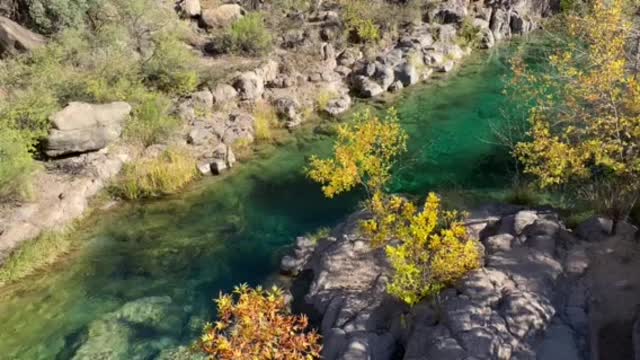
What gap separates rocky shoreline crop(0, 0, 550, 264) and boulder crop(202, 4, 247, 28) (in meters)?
0.17

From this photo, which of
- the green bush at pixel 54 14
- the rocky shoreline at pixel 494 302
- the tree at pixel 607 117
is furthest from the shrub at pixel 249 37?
the tree at pixel 607 117

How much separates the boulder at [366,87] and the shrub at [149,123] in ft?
25.7

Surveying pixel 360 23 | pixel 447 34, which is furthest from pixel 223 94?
pixel 447 34

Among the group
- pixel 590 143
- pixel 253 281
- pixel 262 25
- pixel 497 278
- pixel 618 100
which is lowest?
pixel 253 281

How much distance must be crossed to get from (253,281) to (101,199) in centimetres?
594

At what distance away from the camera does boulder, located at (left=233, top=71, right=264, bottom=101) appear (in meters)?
19.8

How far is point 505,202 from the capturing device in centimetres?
1291

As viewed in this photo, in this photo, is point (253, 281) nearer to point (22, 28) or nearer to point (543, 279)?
point (543, 279)

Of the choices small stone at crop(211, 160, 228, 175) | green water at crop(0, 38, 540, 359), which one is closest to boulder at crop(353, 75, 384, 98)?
green water at crop(0, 38, 540, 359)

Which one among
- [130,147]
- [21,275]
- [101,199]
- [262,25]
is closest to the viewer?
[21,275]

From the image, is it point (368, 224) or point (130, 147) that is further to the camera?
point (130, 147)

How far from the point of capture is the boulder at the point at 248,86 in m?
19.8

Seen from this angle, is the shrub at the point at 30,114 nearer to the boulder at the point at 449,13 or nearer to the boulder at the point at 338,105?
the boulder at the point at 338,105

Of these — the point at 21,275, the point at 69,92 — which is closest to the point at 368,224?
the point at 21,275
